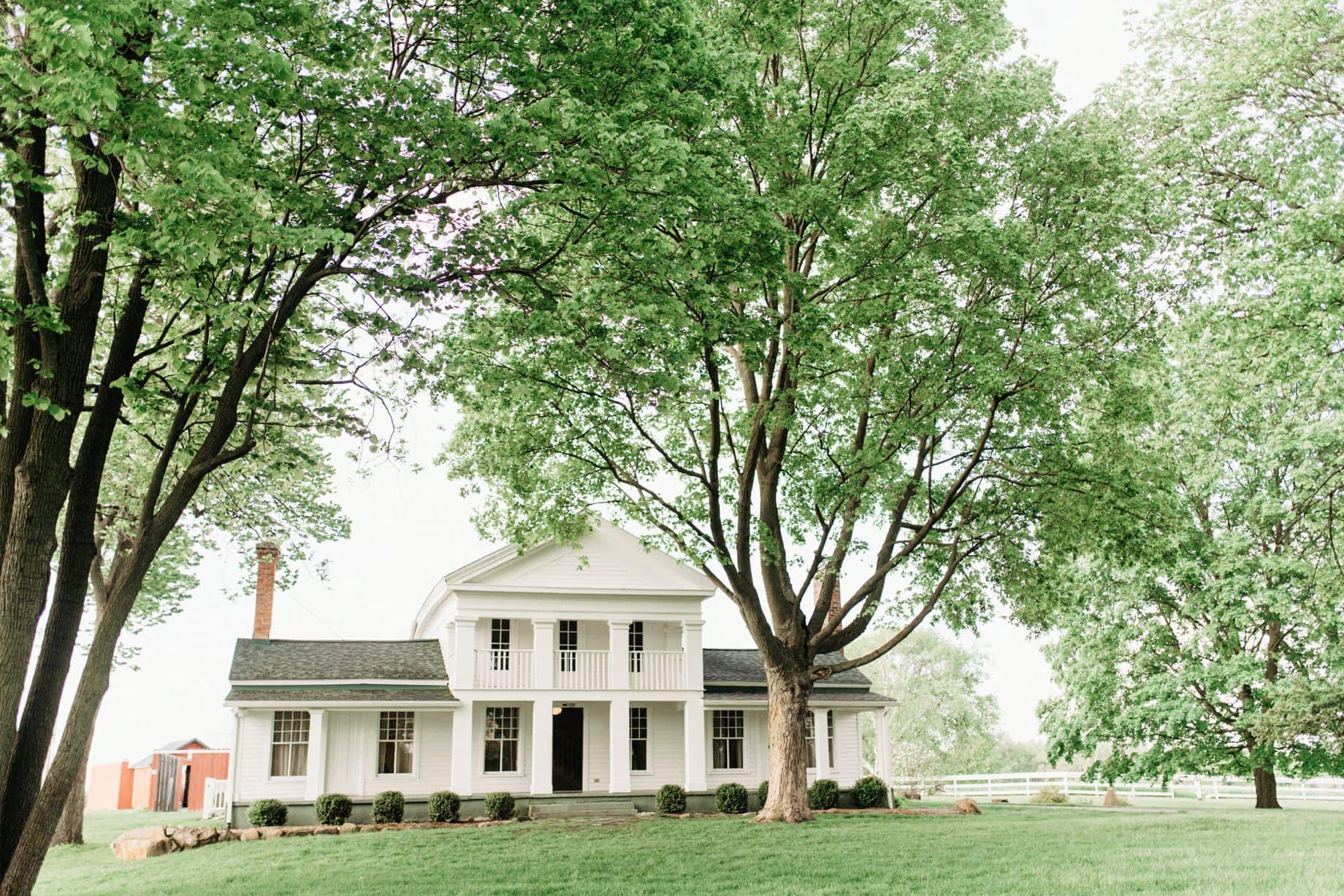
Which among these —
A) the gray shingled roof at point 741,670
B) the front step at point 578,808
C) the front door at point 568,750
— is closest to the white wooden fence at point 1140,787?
the gray shingled roof at point 741,670

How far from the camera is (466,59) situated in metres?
10.9

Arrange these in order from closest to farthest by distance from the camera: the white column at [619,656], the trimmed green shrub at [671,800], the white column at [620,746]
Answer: the trimmed green shrub at [671,800] < the white column at [620,746] < the white column at [619,656]

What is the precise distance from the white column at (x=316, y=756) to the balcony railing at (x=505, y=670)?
3.86m

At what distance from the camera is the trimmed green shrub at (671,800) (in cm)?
2556

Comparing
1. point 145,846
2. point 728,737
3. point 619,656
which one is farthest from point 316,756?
point 728,737

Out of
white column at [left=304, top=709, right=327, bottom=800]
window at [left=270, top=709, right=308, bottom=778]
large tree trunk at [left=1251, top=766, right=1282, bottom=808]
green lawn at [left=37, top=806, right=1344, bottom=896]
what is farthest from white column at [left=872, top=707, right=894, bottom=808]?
window at [left=270, top=709, right=308, bottom=778]

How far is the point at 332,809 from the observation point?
2392 cm

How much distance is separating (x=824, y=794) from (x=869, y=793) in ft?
4.46

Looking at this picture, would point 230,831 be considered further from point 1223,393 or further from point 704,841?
point 1223,393

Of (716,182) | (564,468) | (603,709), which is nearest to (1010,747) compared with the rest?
(603,709)

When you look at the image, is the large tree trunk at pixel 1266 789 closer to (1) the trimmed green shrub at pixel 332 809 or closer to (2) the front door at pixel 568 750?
(2) the front door at pixel 568 750

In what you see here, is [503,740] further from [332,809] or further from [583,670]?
[332,809]

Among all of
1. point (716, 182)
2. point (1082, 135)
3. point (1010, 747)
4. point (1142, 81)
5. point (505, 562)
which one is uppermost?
point (1142, 81)

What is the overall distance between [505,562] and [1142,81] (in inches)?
706
